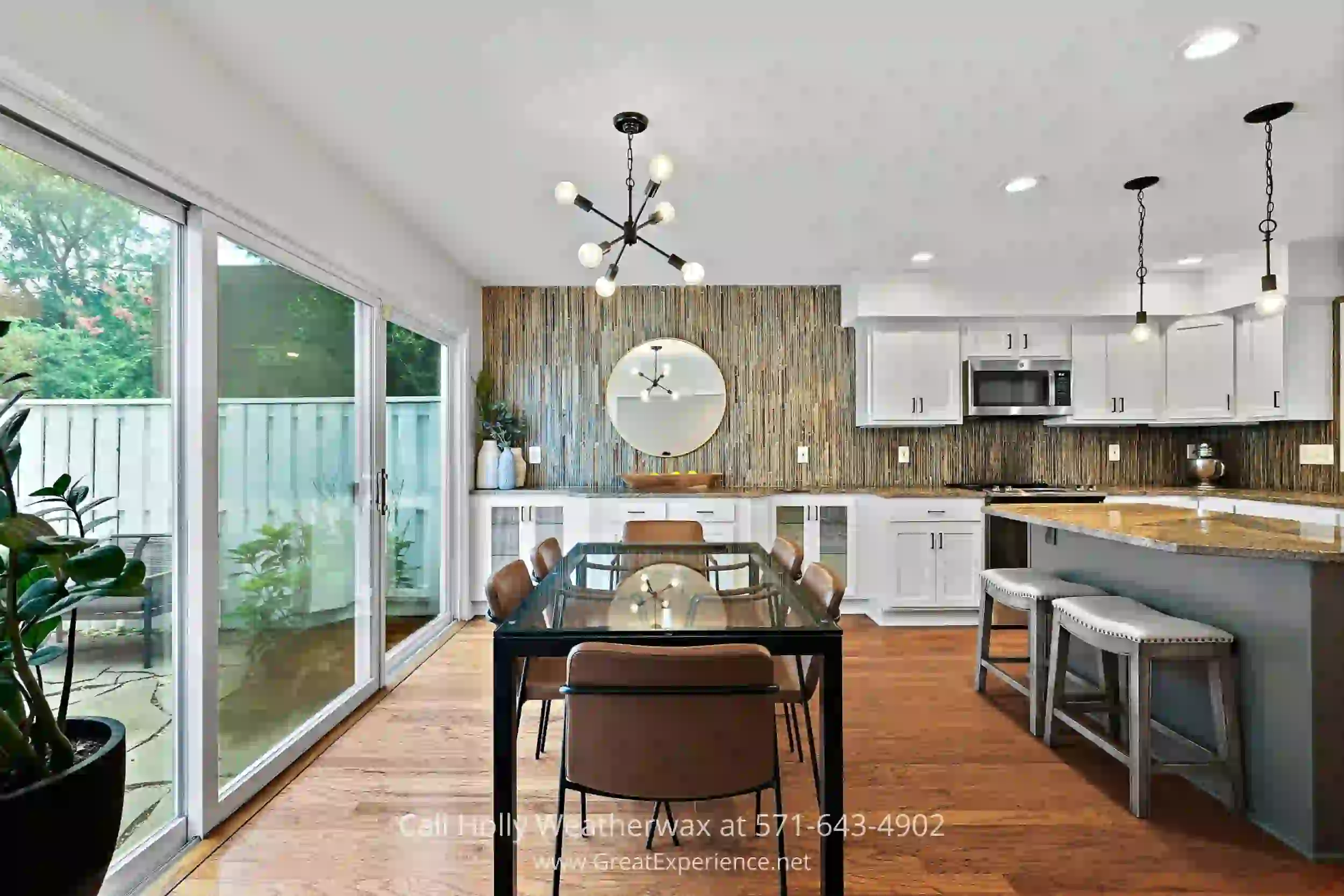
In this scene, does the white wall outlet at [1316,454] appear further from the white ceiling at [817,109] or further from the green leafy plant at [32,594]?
the green leafy plant at [32,594]

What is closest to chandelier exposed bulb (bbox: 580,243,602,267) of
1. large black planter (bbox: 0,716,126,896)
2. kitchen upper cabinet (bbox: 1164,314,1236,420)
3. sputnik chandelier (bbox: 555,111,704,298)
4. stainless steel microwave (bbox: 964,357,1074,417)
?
sputnik chandelier (bbox: 555,111,704,298)

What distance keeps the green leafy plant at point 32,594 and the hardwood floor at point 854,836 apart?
0.74 m

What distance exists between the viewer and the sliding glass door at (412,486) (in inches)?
145

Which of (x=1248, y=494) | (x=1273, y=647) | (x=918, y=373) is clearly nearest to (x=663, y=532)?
(x=1273, y=647)

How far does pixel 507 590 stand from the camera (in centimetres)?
215

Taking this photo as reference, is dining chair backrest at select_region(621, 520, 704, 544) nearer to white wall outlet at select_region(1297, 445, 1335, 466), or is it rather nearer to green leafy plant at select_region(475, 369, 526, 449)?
green leafy plant at select_region(475, 369, 526, 449)

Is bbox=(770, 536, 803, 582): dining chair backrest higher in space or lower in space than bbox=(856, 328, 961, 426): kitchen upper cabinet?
lower

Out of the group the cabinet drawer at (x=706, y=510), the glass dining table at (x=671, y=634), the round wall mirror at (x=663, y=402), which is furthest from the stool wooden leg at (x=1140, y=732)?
the round wall mirror at (x=663, y=402)

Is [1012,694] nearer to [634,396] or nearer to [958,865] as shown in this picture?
[958,865]

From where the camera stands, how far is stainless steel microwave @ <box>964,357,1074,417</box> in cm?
465

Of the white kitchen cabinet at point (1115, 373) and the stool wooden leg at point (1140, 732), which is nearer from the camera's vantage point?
the stool wooden leg at point (1140, 732)

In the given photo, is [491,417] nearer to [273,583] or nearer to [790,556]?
[273,583]

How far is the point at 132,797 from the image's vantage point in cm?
189

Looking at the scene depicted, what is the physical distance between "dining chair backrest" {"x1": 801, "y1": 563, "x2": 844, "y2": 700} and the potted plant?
5.62ft
